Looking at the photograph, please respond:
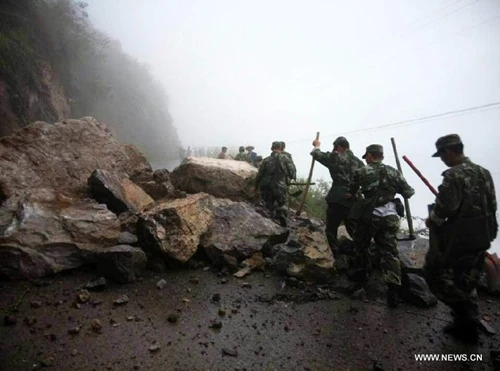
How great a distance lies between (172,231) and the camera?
4.18 meters

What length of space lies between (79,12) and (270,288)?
25.0 metres

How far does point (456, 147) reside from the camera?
124 inches

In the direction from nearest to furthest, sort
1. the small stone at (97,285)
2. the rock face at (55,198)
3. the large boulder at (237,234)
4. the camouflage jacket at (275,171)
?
1. the small stone at (97,285)
2. the rock face at (55,198)
3. the large boulder at (237,234)
4. the camouflage jacket at (275,171)

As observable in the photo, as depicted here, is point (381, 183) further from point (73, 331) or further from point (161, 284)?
point (73, 331)

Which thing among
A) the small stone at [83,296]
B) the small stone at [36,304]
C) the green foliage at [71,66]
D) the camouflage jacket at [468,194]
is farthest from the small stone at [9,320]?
the green foliage at [71,66]

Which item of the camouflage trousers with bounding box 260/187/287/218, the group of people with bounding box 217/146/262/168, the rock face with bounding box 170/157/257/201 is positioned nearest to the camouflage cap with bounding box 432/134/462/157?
the camouflage trousers with bounding box 260/187/287/218

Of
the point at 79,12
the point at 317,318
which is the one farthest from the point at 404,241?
the point at 79,12

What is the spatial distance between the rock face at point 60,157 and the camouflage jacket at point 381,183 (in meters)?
4.73

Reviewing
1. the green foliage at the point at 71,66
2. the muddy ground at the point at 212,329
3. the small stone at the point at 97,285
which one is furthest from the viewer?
the green foliage at the point at 71,66

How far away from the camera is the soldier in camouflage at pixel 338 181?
4.98 meters

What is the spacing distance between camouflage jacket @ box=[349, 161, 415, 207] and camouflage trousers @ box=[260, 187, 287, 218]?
2.60 m

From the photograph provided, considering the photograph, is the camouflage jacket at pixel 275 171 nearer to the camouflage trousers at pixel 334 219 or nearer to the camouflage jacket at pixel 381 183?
the camouflage trousers at pixel 334 219

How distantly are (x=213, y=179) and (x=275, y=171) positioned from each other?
149 cm

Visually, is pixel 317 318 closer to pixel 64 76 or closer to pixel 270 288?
pixel 270 288
